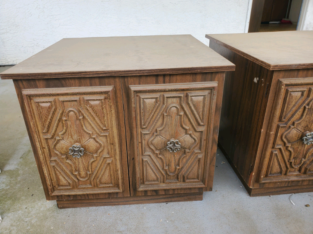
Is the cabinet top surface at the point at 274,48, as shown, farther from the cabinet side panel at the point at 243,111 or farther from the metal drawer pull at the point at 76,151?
the metal drawer pull at the point at 76,151

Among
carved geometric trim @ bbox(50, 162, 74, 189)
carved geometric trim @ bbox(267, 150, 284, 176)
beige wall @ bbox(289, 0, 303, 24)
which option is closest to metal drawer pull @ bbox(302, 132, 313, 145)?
carved geometric trim @ bbox(267, 150, 284, 176)

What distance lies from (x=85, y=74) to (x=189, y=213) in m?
0.87

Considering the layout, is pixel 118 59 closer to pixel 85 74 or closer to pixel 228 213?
pixel 85 74

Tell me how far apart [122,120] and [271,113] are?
2.26 feet

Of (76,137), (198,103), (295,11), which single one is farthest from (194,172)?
(295,11)

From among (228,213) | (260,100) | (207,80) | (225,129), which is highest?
(207,80)

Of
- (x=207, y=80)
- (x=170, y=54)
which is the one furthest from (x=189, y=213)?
(x=170, y=54)

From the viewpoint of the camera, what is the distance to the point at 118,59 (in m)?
1.06

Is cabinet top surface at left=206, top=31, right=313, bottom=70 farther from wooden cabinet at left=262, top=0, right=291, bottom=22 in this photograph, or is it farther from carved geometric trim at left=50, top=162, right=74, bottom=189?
wooden cabinet at left=262, top=0, right=291, bottom=22

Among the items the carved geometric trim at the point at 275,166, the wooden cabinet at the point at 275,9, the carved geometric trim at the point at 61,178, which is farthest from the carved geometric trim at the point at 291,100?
the wooden cabinet at the point at 275,9

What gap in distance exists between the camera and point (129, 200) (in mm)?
1240

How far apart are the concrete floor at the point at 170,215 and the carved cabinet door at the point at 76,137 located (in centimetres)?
15

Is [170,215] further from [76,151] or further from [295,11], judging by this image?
[295,11]

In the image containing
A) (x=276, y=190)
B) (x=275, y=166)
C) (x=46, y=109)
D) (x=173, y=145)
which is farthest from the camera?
(x=276, y=190)
